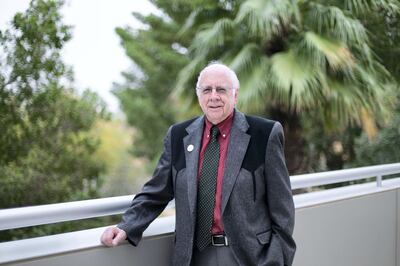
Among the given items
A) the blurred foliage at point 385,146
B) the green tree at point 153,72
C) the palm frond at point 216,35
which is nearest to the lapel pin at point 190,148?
the palm frond at point 216,35

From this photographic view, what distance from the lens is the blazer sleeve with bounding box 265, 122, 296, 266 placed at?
6.20 ft

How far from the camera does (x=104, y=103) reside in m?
14.4

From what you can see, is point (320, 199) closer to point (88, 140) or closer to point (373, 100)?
point (373, 100)

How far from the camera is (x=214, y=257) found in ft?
6.36

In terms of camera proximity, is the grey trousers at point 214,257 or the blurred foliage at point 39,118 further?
the blurred foliage at point 39,118

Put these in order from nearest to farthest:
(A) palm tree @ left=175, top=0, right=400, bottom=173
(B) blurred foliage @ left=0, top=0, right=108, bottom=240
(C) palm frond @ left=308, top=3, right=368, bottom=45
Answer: (A) palm tree @ left=175, top=0, right=400, bottom=173, (C) palm frond @ left=308, top=3, right=368, bottom=45, (B) blurred foliage @ left=0, top=0, right=108, bottom=240

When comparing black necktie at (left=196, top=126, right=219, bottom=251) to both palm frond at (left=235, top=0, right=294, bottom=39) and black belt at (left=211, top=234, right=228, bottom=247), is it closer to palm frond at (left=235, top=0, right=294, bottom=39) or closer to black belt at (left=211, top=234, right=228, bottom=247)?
black belt at (left=211, top=234, right=228, bottom=247)

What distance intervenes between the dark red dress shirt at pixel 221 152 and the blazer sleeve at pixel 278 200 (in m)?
0.17

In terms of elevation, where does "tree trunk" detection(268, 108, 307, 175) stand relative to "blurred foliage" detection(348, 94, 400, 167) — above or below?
above

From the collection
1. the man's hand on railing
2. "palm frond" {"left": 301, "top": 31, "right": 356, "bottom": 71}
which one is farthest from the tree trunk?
the man's hand on railing

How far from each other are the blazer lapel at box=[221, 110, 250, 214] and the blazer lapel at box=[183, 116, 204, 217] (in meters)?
0.12

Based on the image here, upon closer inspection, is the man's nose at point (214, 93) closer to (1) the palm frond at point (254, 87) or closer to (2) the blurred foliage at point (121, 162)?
(1) the palm frond at point (254, 87)

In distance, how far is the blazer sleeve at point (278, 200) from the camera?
6.20 feet

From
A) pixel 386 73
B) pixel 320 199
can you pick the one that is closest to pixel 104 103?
pixel 386 73
